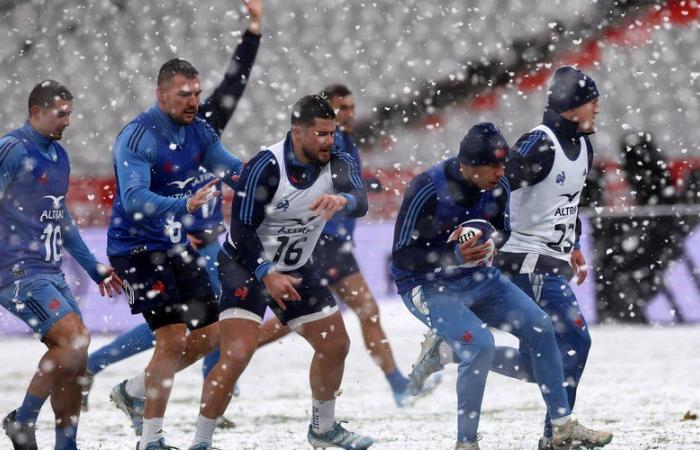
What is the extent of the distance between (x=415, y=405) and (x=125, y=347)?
1797 mm

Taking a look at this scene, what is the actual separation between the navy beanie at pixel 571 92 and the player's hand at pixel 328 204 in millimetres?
1181

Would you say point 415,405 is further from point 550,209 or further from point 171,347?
point 171,347

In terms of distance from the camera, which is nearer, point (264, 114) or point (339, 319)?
point (339, 319)

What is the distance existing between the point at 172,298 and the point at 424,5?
11.9m

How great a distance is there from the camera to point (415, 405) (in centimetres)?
670

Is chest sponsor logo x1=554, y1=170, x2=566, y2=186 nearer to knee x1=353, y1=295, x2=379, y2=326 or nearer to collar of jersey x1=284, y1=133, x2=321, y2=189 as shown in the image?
collar of jersey x1=284, y1=133, x2=321, y2=189

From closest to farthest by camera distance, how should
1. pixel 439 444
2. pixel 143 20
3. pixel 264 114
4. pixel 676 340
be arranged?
pixel 439 444
pixel 676 340
pixel 264 114
pixel 143 20

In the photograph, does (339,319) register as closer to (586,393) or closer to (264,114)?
(586,393)

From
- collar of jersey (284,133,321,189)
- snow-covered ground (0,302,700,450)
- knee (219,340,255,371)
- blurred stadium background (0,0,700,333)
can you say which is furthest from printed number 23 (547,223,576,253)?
blurred stadium background (0,0,700,333)

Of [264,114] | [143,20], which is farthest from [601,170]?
[143,20]

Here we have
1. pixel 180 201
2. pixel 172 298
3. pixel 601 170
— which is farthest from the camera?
pixel 601 170

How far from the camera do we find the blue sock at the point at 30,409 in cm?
473

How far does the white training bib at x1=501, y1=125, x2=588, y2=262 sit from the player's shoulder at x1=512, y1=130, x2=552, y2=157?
3cm

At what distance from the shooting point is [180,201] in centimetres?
448
